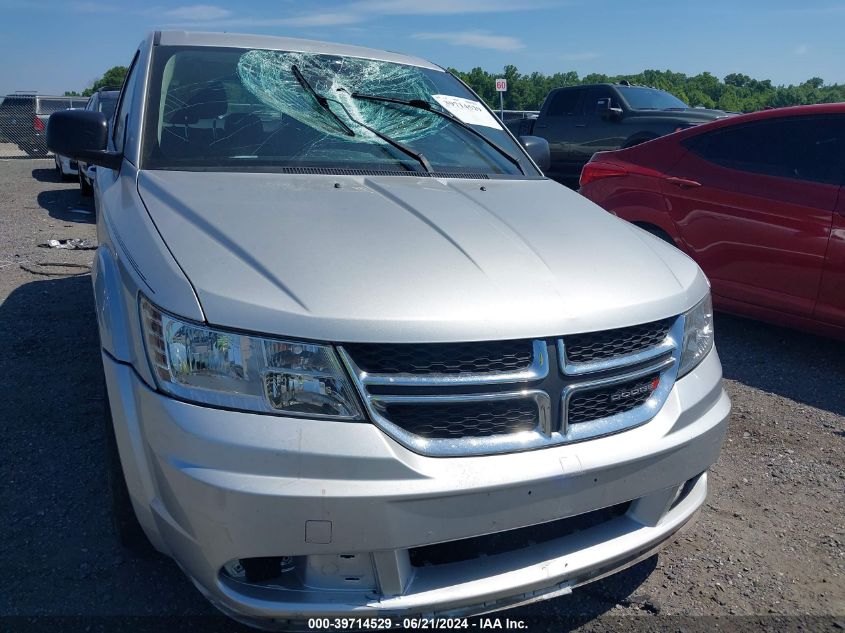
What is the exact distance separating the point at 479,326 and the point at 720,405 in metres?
0.99

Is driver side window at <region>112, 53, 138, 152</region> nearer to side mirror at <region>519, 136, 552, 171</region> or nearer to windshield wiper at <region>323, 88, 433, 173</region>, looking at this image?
windshield wiper at <region>323, 88, 433, 173</region>

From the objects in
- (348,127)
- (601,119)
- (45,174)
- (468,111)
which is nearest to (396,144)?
(348,127)

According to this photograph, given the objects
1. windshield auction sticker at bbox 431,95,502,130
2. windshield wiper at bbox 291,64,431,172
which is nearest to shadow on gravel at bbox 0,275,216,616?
windshield wiper at bbox 291,64,431,172

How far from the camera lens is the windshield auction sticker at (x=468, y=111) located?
358cm

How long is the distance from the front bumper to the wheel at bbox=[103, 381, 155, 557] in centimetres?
29

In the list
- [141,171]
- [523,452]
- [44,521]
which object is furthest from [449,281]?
[44,521]

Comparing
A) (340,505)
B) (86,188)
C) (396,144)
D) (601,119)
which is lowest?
(86,188)

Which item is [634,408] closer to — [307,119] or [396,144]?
[396,144]

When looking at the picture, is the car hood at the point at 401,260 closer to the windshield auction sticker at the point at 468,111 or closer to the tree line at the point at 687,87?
the windshield auction sticker at the point at 468,111

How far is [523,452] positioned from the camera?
1902 millimetres

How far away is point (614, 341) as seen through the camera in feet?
6.91

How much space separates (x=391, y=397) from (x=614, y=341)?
0.69m

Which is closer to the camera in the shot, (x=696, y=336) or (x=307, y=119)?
(x=696, y=336)

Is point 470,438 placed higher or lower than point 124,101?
lower
